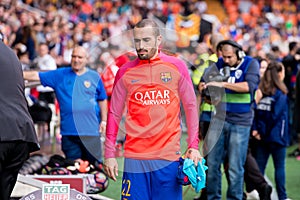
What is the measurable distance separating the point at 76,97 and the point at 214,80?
167cm

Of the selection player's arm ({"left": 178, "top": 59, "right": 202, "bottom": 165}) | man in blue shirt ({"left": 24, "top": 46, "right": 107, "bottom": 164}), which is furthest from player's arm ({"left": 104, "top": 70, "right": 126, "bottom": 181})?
man in blue shirt ({"left": 24, "top": 46, "right": 107, "bottom": 164})

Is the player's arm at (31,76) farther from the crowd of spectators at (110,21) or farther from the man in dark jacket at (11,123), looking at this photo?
the man in dark jacket at (11,123)

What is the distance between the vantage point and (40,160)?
30.0 ft

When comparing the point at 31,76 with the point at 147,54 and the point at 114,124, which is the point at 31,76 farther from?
the point at 147,54

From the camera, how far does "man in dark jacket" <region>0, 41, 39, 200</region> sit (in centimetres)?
500

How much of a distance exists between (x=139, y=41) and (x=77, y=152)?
320 centimetres

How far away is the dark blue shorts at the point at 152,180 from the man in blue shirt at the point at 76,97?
8.24 ft

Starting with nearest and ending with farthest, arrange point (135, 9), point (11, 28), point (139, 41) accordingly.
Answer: point (139, 41)
point (11, 28)
point (135, 9)

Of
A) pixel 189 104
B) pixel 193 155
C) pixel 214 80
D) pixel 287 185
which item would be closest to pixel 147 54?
pixel 189 104

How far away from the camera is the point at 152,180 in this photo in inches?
228

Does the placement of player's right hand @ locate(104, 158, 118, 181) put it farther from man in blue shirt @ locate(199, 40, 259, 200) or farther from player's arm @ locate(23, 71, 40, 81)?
player's arm @ locate(23, 71, 40, 81)

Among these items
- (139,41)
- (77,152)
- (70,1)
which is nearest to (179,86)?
(139,41)

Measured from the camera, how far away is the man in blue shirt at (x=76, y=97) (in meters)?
8.38

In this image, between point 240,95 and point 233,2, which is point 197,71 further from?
point 233,2
